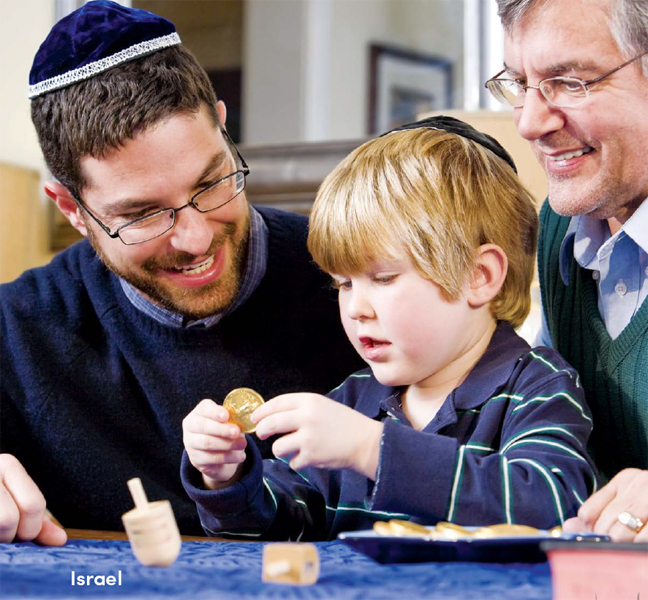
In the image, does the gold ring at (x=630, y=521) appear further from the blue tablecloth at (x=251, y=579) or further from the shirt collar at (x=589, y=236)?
the shirt collar at (x=589, y=236)

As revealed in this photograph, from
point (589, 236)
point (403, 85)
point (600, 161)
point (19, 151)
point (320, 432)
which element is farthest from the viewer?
point (403, 85)

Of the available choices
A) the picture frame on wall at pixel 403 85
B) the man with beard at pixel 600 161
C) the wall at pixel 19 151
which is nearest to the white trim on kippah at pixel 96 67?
the man with beard at pixel 600 161

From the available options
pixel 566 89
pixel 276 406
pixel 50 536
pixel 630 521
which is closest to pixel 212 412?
pixel 276 406

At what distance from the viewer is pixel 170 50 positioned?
1576mm

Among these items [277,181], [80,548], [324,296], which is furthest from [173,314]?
[277,181]

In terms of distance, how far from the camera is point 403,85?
4996mm

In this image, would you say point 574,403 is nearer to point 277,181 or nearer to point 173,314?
→ point 173,314

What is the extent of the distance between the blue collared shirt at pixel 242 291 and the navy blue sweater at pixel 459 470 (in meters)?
0.30

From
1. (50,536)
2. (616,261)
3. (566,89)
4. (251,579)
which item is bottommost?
(50,536)

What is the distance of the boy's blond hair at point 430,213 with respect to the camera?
1.20 m

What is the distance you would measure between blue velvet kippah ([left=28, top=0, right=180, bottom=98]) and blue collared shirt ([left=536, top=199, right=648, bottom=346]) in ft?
2.52

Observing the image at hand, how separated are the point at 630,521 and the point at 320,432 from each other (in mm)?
334

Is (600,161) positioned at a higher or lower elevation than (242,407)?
higher

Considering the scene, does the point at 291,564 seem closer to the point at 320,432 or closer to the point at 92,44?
the point at 320,432
